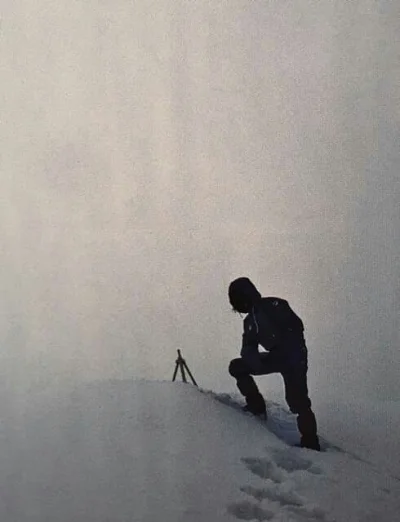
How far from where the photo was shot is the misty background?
1.15m

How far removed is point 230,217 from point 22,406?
1.58 feet

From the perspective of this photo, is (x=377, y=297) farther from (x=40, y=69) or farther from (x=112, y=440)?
(x=40, y=69)

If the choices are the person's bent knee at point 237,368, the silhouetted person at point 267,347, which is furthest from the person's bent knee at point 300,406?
the person's bent knee at point 237,368

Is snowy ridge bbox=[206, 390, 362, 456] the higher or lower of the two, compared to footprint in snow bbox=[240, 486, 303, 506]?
higher

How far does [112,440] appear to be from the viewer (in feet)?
Result: 3.57

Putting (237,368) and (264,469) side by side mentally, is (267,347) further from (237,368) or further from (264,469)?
(264,469)

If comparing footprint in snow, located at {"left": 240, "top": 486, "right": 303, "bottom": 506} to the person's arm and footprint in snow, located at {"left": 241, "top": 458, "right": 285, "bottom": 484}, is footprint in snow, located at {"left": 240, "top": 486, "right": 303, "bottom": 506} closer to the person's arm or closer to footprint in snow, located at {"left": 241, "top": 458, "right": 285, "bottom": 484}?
footprint in snow, located at {"left": 241, "top": 458, "right": 285, "bottom": 484}

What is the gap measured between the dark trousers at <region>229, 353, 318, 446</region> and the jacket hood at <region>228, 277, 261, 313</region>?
9cm

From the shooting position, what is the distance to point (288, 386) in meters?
1.15

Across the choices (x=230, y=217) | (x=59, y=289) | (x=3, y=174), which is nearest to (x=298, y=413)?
(x=230, y=217)

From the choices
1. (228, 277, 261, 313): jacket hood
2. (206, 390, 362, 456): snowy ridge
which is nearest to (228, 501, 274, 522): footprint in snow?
(206, 390, 362, 456): snowy ridge

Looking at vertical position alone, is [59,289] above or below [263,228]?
below

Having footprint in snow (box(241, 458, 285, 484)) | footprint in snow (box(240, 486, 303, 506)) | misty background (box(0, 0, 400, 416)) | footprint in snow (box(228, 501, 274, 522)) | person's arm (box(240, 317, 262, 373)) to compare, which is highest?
misty background (box(0, 0, 400, 416))

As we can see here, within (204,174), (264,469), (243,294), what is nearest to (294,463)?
(264,469)
